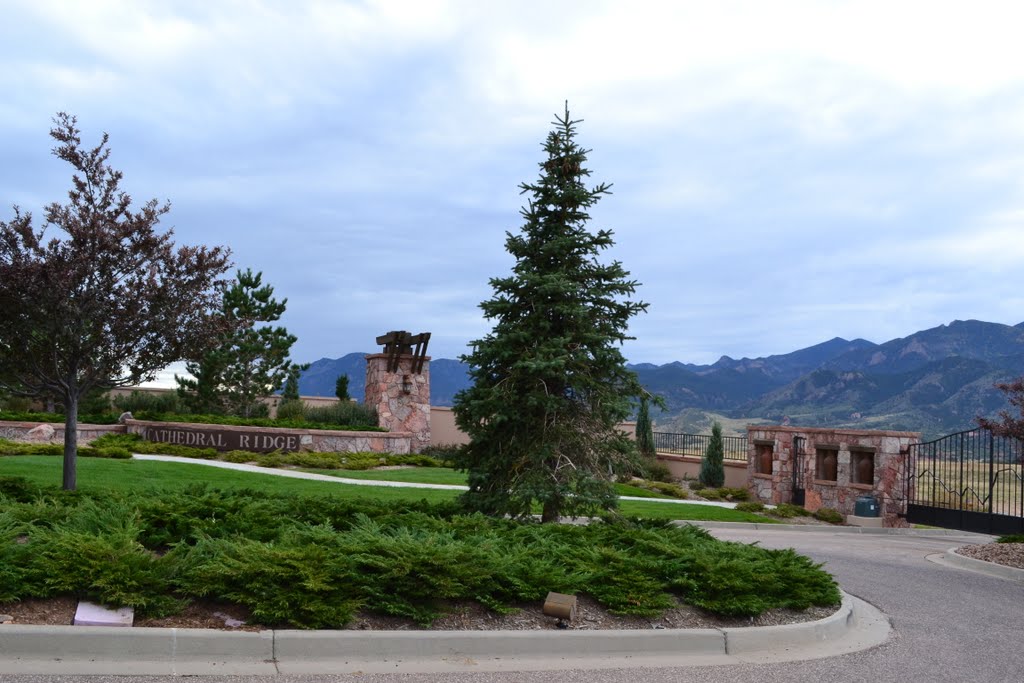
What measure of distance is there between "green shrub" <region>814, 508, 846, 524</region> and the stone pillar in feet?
48.9

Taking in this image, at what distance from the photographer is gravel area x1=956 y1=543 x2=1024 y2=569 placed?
46.1 ft

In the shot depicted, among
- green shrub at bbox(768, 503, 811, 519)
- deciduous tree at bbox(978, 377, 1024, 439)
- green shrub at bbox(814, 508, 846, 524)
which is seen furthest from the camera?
green shrub at bbox(768, 503, 811, 519)

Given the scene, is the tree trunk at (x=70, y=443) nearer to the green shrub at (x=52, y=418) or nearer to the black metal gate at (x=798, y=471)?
the green shrub at (x=52, y=418)

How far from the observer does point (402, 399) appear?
33031mm

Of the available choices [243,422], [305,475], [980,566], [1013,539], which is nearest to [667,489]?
[305,475]

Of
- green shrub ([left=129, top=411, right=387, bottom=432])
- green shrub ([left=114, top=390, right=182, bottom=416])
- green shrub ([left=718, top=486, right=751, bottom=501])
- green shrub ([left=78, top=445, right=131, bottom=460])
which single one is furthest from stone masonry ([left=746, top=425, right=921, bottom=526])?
green shrub ([left=114, top=390, right=182, bottom=416])

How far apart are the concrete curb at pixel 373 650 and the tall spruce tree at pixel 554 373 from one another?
3596mm

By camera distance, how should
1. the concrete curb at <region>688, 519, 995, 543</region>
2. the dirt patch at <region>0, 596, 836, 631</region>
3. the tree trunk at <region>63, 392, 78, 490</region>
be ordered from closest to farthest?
the dirt patch at <region>0, 596, 836, 631</region>, the tree trunk at <region>63, 392, 78, 490</region>, the concrete curb at <region>688, 519, 995, 543</region>

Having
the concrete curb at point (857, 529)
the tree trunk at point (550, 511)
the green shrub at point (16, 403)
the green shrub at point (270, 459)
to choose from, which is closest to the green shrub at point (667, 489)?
the concrete curb at point (857, 529)

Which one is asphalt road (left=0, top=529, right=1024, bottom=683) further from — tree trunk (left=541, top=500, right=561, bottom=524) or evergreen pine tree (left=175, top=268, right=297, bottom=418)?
evergreen pine tree (left=175, top=268, right=297, bottom=418)

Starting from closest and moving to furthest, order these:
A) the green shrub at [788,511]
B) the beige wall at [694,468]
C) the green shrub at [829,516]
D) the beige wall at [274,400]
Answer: the green shrub at [829,516] → the green shrub at [788,511] → the beige wall at [694,468] → the beige wall at [274,400]

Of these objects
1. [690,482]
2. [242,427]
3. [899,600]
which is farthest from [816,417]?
[899,600]

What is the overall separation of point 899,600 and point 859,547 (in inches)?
261

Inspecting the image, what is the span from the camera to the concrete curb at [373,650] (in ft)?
Answer: 20.4
